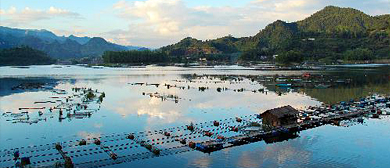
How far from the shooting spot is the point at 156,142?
103ft

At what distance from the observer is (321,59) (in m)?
175

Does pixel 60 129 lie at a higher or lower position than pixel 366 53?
lower

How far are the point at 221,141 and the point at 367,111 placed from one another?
83.3 ft

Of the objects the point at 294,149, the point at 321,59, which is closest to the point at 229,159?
the point at 294,149

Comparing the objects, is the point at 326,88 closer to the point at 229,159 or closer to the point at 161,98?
the point at 161,98

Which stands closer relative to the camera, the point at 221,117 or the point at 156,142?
the point at 156,142

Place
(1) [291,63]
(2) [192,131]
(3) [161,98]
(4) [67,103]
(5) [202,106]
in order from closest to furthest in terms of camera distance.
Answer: (2) [192,131] → (5) [202,106] → (4) [67,103] → (3) [161,98] → (1) [291,63]

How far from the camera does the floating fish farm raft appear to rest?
2688 cm

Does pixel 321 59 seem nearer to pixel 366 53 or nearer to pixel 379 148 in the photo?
pixel 366 53

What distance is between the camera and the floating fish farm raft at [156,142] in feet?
88.2

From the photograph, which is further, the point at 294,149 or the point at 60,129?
the point at 60,129

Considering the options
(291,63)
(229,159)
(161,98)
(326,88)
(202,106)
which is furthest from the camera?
(291,63)

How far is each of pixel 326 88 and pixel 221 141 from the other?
49717 millimetres

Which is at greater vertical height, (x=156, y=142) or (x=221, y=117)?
→ (x=221, y=117)
